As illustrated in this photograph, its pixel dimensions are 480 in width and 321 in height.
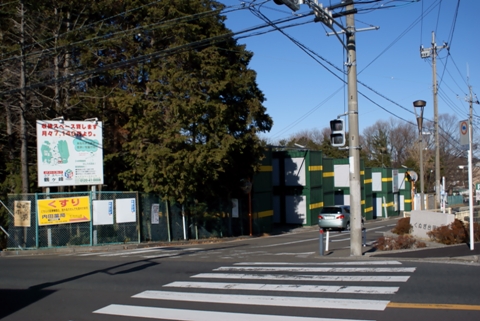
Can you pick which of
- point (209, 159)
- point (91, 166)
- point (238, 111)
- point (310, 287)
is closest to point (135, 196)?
point (91, 166)

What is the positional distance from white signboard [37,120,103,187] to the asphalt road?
856 cm

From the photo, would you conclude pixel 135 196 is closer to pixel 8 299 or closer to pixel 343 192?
pixel 8 299

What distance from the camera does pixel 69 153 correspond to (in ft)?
73.2

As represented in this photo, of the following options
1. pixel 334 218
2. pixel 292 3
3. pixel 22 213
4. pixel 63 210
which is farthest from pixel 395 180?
pixel 292 3

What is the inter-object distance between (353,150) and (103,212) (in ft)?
39.8

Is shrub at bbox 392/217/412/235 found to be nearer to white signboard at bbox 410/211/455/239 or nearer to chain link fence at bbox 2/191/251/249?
white signboard at bbox 410/211/455/239

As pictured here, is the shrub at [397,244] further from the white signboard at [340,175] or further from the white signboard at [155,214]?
the white signboard at [340,175]

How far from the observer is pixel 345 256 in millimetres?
14602

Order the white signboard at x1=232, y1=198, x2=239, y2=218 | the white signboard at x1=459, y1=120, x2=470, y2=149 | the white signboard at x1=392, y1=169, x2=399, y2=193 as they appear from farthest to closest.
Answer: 1. the white signboard at x1=392, y1=169, x2=399, y2=193
2. the white signboard at x1=232, y1=198, x2=239, y2=218
3. the white signboard at x1=459, y1=120, x2=470, y2=149

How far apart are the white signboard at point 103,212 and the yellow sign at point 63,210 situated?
30 cm

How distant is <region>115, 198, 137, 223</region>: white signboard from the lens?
22406 mm

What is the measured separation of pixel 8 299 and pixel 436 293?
8.21 metres

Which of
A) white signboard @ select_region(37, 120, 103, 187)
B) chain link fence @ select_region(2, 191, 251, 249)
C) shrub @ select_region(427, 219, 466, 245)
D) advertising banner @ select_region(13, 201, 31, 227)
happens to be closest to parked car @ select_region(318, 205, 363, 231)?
chain link fence @ select_region(2, 191, 251, 249)

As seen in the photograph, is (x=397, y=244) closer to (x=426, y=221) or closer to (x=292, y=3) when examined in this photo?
(x=426, y=221)
